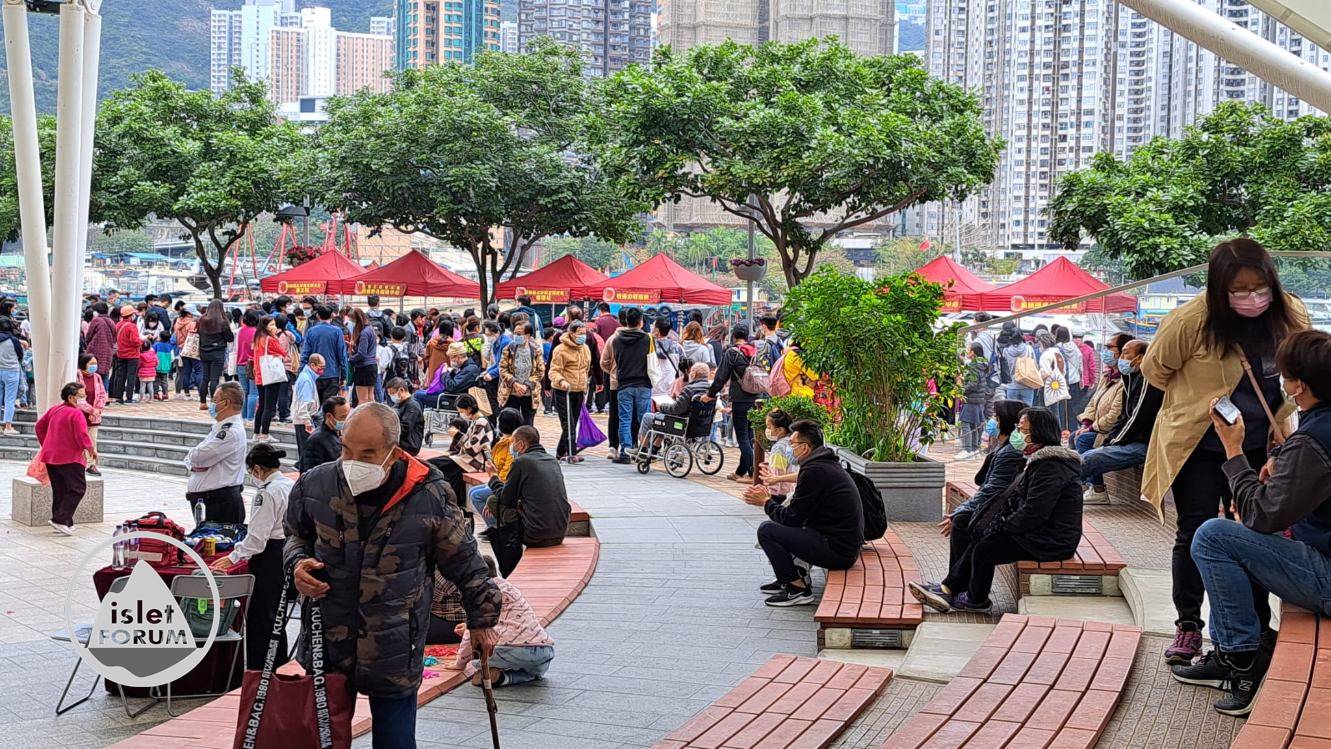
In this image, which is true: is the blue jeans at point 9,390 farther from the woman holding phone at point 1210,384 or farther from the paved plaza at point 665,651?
the woman holding phone at point 1210,384

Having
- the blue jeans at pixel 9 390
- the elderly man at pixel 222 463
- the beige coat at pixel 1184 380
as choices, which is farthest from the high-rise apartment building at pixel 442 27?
the beige coat at pixel 1184 380

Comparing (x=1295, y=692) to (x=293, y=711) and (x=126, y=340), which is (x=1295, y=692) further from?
(x=126, y=340)

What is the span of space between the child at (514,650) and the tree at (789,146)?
17738mm

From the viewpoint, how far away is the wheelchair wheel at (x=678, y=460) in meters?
14.1

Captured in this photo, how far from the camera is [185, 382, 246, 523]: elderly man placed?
9336 mm

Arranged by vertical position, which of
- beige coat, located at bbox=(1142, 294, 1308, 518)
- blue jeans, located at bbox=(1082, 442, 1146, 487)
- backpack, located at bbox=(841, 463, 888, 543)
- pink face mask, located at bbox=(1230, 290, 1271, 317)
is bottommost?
backpack, located at bbox=(841, 463, 888, 543)

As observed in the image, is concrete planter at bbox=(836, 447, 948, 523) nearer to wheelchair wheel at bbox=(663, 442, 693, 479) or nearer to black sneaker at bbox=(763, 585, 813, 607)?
black sneaker at bbox=(763, 585, 813, 607)

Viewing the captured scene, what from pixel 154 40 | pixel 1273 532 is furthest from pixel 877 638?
pixel 154 40

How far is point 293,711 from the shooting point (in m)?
4.01

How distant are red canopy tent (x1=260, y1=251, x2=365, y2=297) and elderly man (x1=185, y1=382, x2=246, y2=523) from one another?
18.4 metres

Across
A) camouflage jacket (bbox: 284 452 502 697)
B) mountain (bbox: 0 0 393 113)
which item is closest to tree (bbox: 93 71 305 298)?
camouflage jacket (bbox: 284 452 502 697)

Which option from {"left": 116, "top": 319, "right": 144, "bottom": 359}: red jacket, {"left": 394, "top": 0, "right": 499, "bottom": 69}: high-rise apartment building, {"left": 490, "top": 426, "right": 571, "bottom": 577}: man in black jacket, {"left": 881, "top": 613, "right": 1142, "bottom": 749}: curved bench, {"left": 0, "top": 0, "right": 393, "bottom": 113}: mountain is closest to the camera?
{"left": 881, "top": 613, "right": 1142, "bottom": 749}: curved bench

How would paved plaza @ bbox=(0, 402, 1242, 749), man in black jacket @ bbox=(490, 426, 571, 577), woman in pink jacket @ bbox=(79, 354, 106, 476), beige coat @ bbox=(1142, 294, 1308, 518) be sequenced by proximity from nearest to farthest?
1. beige coat @ bbox=(1142, 294, 1308, 518)
2. paved plaza @ bbox=(0, 402, 1242, 749)
3. man in black jacket @ bbox=(490, 426, 571, 577)
4. woman in pink jacket @ bbox=(79, 354, 106, 476)

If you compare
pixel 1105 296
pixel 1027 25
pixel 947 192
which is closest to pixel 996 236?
pixel 1027 25
